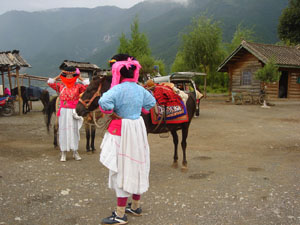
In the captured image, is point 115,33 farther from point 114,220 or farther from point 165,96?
point 114,220

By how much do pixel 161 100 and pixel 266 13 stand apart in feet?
396

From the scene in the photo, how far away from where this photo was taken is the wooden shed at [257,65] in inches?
755

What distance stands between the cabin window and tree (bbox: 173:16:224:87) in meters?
4.98

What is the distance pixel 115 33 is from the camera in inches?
6811

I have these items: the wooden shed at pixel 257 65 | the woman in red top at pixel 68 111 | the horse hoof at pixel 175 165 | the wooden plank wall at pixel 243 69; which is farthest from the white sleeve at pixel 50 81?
the wooden plank wall at pixel 243 69

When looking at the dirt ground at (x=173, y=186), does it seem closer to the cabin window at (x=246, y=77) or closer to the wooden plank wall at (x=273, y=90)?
the wooden plank wall at (x=273, y=90)

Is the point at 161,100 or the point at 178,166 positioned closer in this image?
the point at 161,100

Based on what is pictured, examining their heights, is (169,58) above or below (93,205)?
above

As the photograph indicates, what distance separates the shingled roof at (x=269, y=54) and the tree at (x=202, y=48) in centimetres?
315

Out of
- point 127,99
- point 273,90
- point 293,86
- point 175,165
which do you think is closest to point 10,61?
point 175,165

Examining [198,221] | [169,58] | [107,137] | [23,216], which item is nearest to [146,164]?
[107,137]

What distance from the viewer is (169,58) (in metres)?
73.6

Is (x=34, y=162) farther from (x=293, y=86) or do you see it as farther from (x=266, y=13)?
(x=266, y=13)

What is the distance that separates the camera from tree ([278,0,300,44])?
33906mm
